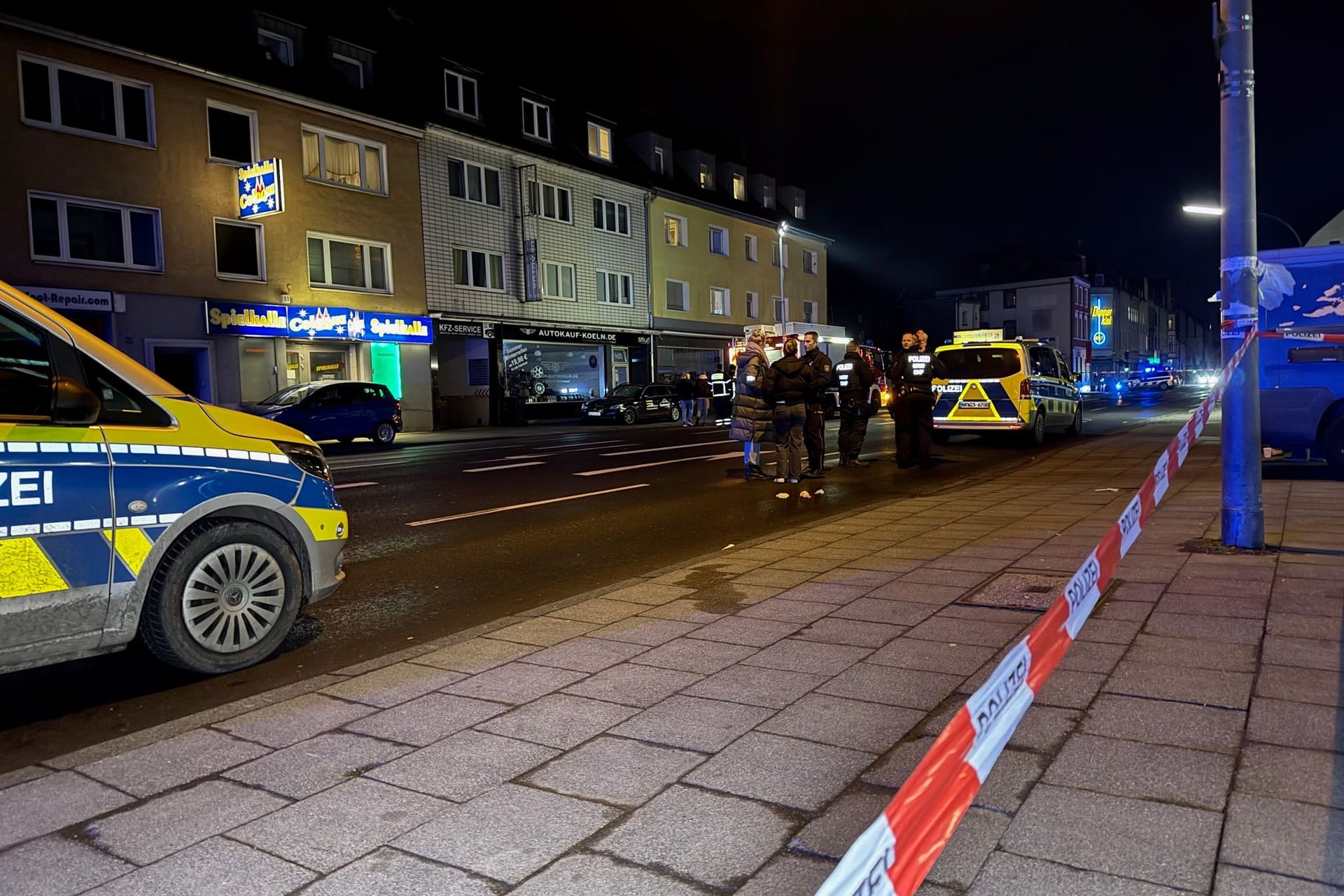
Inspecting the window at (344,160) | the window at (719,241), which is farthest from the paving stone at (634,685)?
the window at (719,241)

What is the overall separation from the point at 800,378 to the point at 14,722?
29.7ft

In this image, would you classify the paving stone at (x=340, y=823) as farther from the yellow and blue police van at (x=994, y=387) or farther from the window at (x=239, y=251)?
the window at (x=239, y=251)

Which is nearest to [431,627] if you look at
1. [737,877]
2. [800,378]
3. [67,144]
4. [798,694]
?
[798,694]

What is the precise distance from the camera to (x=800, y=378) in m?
11.6

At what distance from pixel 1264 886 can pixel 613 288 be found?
34920 mm

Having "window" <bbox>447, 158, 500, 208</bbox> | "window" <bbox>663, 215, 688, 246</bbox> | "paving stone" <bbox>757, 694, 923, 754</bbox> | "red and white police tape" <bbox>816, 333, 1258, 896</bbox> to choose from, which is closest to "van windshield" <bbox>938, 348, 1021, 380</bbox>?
"paving stone" <bbox>757, 694, 923, 754</bbox>

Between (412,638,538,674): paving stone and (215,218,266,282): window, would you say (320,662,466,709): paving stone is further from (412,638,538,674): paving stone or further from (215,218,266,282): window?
(215,218,266,282): window

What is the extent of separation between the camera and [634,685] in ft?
13.6

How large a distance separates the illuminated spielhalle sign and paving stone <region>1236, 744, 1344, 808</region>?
75.2ft

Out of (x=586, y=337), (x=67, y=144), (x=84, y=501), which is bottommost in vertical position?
(x=84, y=501)

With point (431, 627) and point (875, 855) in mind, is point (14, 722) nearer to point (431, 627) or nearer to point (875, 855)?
point (431, 627)

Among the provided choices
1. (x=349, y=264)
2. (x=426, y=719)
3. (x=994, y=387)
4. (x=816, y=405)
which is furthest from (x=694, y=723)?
(x=349, y=264)

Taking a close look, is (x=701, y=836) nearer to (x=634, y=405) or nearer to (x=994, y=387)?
(x=994, y=387)

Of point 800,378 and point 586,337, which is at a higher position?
point 586,337
